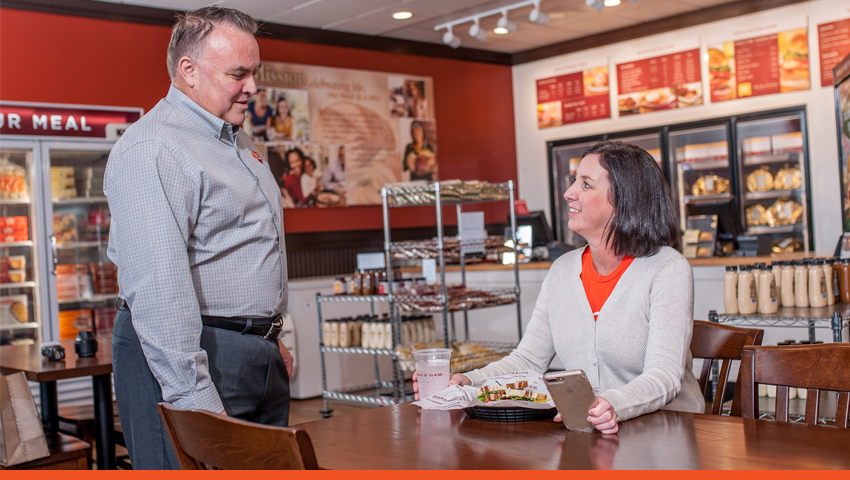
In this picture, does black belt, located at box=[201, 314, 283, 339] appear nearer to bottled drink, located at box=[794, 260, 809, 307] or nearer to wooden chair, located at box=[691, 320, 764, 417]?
wooden chair, located at box=[691, 320, 764, 417]

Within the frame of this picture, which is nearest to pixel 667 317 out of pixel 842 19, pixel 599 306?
pixel 599 306

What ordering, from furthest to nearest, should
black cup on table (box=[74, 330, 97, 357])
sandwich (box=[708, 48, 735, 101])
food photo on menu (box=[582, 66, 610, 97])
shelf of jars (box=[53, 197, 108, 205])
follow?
food photo on menu (box=[582, 66, 610, 97])
sandwich (box=[708, 48, 735, 101])
shelf of jars (box=[53, 197, 108, 205])
black cup on table (box=[74, 330, 97, 357])

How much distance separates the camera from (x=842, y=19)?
6.15 metres

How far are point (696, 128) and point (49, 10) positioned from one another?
5.14 meters

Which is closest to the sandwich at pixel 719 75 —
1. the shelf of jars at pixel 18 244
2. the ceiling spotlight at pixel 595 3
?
the ceiling spotlight at pixel 595 3

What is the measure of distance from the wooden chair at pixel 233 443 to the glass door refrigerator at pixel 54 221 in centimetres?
434

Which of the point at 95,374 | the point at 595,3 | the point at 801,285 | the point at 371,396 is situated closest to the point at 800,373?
the point at 801,285

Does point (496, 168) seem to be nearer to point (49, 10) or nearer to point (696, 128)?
point (696, 128)

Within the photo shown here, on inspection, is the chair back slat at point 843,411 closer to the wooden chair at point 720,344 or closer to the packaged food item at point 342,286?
the wooden chair at point 720,344

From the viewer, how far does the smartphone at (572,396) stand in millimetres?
1463

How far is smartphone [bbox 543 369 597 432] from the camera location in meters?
1.46

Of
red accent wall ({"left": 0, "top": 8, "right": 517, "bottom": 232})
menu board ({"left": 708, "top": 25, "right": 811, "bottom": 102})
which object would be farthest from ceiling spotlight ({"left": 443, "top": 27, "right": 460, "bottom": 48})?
menu board ({"left": 708, "top": 25, "right": 811, "bottom": 102})

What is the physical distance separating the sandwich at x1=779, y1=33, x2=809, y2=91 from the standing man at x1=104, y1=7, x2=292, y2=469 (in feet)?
18.6

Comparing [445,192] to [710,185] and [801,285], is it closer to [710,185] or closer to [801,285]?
[801,285]
